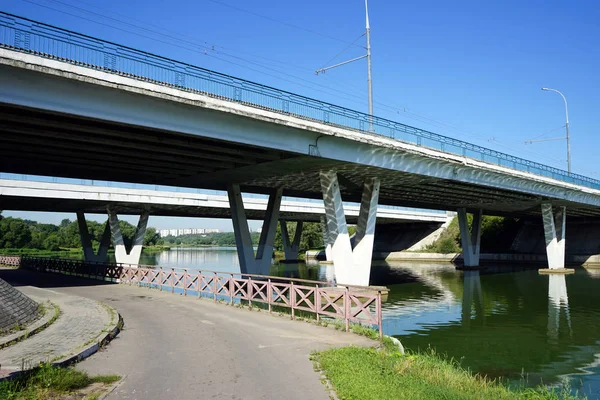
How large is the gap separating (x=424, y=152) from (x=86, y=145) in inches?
710

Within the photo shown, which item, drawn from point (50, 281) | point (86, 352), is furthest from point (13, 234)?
point (86, 352)

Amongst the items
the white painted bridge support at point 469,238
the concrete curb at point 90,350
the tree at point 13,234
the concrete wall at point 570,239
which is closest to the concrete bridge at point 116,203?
the white painted bridge support at point 469,238

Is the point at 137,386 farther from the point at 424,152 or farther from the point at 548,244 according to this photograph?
the point at 548,244

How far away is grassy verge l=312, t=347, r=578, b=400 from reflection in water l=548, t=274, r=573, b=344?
8.63 m

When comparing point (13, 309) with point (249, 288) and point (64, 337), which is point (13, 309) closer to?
point (64, 337)

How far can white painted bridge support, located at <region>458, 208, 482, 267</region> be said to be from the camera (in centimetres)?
5762

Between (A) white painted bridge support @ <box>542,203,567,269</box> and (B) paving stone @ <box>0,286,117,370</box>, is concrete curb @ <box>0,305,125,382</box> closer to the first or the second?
(B) paving stone @ <box>0,286,117,370</box>

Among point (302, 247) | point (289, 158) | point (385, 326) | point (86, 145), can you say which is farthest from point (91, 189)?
point (302, 247)

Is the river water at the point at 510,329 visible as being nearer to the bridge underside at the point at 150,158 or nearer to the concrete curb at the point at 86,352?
the bridge underside at the point at 150,158

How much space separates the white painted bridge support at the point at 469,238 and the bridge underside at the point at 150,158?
20212 millimetres

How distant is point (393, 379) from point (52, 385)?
5.51 m

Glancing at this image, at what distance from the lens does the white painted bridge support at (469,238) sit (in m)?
57.6

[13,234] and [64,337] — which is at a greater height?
[13,234]

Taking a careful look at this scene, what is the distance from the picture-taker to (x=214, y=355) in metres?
10.1
